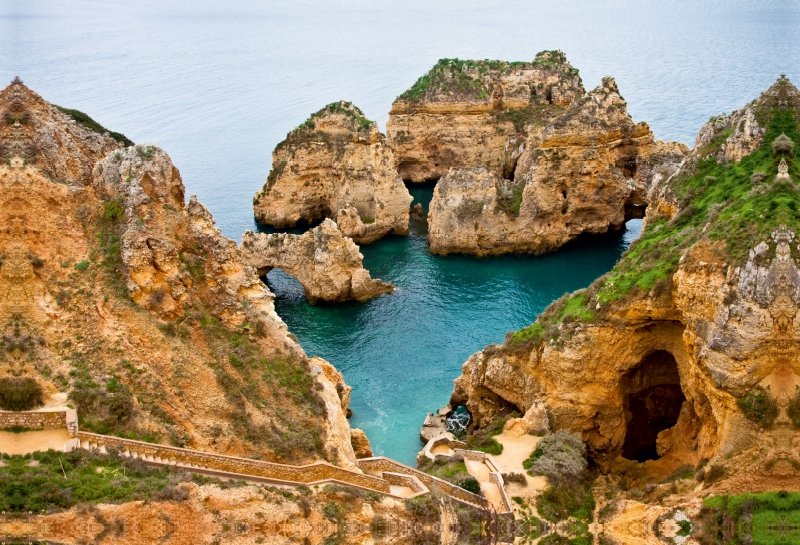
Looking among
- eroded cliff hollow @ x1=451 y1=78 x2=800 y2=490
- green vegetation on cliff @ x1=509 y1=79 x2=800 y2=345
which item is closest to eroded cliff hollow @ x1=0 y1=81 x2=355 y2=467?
eroded cliff hollow @ x1=451 y1=78 x2=800 y2=490

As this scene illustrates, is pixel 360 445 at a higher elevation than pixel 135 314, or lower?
lower

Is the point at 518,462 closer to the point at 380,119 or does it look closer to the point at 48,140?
the point at 48,140

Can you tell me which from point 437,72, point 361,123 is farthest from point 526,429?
point 437,72

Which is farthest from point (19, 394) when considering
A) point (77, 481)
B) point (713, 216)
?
point (713, 216)

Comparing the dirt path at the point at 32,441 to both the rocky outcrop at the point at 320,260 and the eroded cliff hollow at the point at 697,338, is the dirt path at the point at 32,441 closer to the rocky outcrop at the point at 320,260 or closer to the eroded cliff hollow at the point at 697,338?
the eroded cliff hollow at the point at 697,338

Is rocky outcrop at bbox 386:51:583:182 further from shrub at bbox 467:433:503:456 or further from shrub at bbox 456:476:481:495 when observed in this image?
shrub at bbox 456:476:481:495

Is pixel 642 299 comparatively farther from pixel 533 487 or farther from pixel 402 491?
pixel 402 491

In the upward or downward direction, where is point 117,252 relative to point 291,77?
downward
